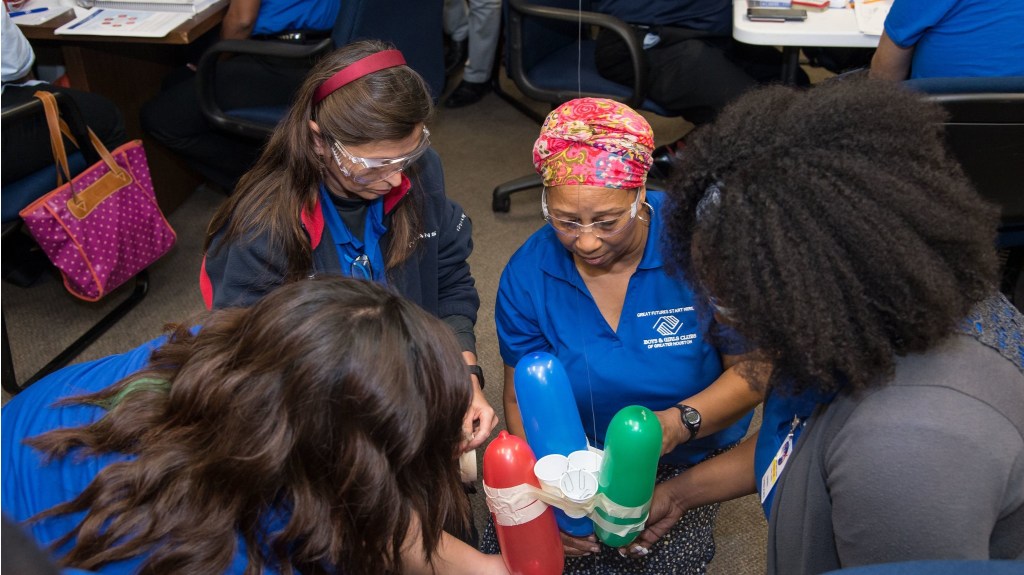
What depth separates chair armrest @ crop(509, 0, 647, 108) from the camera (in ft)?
8.61

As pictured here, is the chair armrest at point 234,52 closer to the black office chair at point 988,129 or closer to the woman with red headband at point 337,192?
the woman with red headband at point 337,192

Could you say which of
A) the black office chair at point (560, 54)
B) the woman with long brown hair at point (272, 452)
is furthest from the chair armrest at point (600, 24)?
the woman with long brown hair at point (272, 452)

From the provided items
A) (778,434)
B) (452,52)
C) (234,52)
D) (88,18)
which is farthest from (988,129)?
(452,52)

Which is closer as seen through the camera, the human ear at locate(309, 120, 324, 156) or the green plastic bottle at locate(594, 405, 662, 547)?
the green plastic bottle at locate(594, 405, 662, 547)

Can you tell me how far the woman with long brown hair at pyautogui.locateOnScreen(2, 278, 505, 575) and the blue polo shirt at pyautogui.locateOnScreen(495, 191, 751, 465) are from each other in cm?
54

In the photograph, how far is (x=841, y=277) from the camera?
0.87m

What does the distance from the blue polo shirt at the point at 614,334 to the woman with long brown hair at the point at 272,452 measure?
0.54 m

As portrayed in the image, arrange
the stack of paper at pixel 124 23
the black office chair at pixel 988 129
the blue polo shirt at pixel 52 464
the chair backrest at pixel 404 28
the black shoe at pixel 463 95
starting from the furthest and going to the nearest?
the black shoe at pixel 463 95, the stack of paper at pixel 124 23, the chair backrest at pixel 404 28, the black office chair at pixel 988 129, the blue polo shirt at pixel 52 464

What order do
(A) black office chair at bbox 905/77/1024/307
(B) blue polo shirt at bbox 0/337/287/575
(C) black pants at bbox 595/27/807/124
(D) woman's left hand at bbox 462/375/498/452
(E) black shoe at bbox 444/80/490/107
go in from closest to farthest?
(B) blue polo shirt at bbox 0/337/287/575 < (D) woman's left hand at bbox 462/375/498/452 < (A) black office chair at bbox 905/77/1024/307 < (C) black pants at bbox 595/27/807/124 < (E) black shoe at bbox 444/80/490/107

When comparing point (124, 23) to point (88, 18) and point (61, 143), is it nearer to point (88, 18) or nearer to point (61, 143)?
point (88, 18)

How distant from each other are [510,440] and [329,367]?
375mm

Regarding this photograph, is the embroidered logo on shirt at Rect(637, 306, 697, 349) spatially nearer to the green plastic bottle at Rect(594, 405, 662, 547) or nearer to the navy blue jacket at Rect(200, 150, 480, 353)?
the green plastic bottle at Rect(594, 405, 662, 547)

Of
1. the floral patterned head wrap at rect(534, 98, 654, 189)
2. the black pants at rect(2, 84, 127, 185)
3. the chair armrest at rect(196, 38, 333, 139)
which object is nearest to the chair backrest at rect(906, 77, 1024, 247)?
the floral patterned head wrap at rect(534, 98, 654, 189)

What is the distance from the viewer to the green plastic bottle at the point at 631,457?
3.70ft
